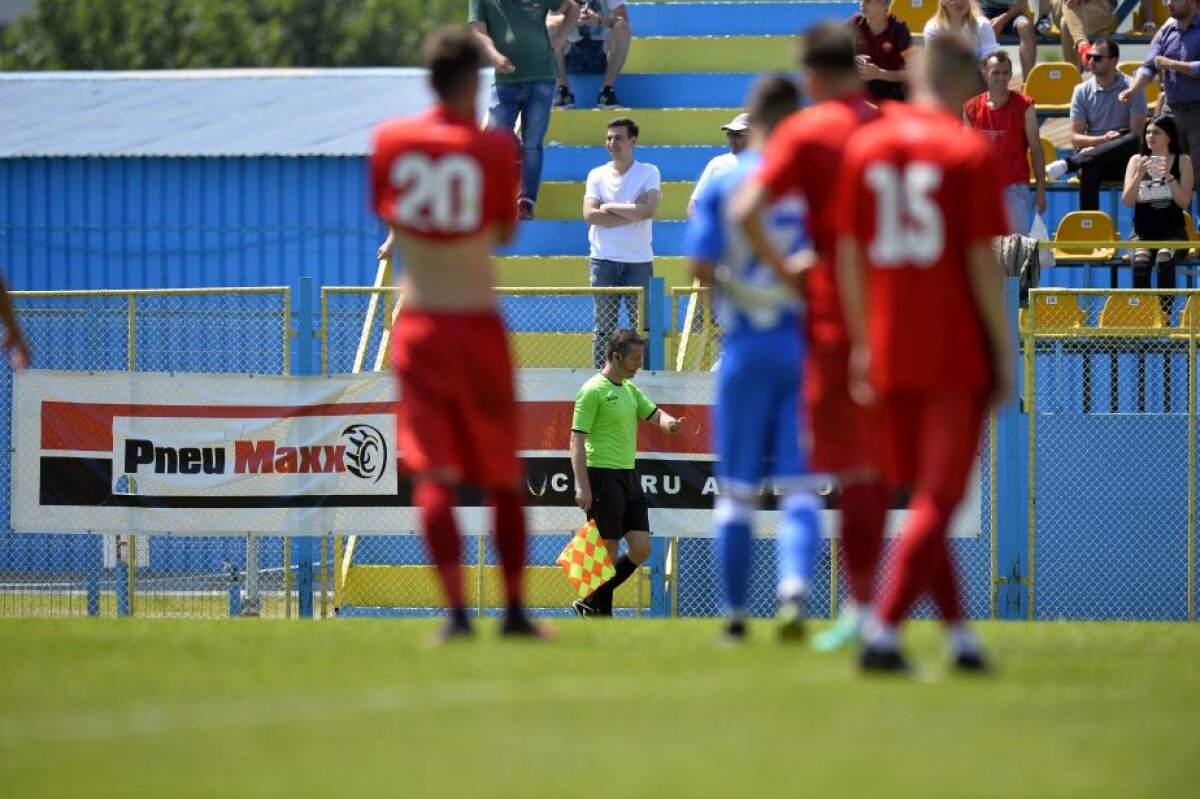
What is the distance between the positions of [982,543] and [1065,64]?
7.51 metres

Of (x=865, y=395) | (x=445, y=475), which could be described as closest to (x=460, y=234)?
(x=445, y=475)

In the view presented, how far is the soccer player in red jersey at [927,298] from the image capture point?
6910 millimetres

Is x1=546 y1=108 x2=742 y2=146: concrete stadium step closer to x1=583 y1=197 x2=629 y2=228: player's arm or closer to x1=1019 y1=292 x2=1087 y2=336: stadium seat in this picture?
x1=583 y1=197 x2=629 y2=228: player's arm

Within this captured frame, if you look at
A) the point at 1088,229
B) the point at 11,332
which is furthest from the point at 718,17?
the point at 11,332

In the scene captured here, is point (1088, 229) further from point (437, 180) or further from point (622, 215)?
point (437, 180)

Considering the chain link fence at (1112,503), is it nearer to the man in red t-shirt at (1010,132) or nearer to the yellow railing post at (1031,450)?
the yellow railing post at (1031,450)

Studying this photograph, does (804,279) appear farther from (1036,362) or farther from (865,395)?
(1036,362)

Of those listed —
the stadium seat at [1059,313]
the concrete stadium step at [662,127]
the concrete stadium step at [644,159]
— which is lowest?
the stadium seat at [1059,313]

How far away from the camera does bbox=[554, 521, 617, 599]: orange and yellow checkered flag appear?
48.9ft

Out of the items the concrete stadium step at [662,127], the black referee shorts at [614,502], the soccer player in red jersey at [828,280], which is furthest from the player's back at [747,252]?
the concrete stadium step at [662,127]

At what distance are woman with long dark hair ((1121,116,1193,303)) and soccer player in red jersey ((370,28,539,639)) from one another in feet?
34.0

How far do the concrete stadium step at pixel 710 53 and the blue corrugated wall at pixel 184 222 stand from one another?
12.2ft

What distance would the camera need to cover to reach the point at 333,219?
23.7 metres

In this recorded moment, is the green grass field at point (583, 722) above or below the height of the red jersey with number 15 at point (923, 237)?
below
